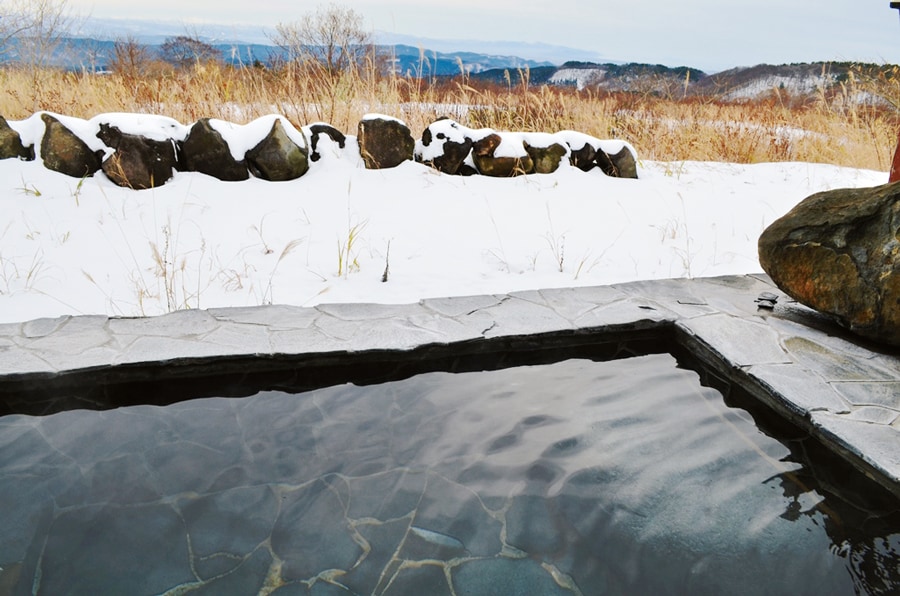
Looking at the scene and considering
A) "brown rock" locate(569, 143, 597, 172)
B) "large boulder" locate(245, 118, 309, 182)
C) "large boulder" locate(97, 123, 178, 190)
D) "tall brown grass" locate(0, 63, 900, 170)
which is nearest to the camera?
"large boulder" locate(97, 123, 178, 190)

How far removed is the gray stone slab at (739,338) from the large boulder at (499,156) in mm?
2751

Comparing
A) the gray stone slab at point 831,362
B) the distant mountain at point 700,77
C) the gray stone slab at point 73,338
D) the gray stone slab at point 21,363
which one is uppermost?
the distant mountain at point 700,77

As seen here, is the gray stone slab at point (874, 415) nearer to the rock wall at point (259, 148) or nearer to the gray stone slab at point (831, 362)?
the gray stone slab at point (831, 362)

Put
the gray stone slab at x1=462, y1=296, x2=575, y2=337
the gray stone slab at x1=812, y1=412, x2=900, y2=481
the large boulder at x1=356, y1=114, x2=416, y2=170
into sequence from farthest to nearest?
the large boulder at x1=356, y1=114, x2=416, y2=170 < the gray stone slab at x1=462, y1=296, x2=575, y2=337 < the gray stone slab at x1=812, y1=412, x2=900, y2=481

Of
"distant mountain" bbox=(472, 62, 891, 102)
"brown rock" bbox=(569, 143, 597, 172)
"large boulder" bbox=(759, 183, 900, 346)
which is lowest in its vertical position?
"large boulder" bbox=(759, 183, 900, 346)

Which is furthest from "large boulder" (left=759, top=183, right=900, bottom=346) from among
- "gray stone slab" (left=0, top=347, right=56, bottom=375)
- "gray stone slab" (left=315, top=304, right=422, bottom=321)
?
"gray stone slab" (left=0, top=347, right=56, bottom=375)

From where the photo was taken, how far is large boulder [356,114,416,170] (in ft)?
17.2

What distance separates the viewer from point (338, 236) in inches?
162

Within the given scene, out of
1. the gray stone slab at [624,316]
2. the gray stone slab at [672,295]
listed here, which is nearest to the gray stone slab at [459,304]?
the gray stone slab at [624,316]

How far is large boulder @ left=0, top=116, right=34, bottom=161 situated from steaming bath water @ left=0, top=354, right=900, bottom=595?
318 cm

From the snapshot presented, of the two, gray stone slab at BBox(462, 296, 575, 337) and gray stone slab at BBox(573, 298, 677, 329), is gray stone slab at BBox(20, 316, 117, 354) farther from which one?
gray stone slab at BBox(573, 298, 677, 329)

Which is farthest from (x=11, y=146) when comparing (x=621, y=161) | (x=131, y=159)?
(x=621, y=161)

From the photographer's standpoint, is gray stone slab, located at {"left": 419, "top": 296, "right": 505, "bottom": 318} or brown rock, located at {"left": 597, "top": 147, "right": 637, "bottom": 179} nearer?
gray stone slab, located at {"left": 419, "top": 296, "right": 505, "bottom": 318}

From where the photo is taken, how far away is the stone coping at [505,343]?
234 cm
